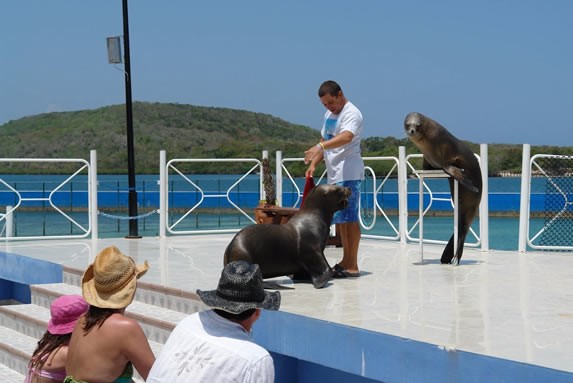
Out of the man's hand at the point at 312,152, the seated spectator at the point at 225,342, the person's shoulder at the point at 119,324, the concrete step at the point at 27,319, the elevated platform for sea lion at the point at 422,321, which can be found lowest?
the concrete step at the point at 27,319

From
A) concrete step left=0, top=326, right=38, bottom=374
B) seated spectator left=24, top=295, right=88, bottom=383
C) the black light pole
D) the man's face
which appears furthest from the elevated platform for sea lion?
the black light pole

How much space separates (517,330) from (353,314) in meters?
1.05

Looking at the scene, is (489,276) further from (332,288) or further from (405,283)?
(332,288)

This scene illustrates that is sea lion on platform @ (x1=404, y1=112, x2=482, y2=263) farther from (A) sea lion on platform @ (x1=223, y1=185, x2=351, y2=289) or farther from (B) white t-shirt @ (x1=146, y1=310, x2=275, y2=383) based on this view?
(B) white t-shirt @ (x1=146, y1=310, x2=275, y2=383)

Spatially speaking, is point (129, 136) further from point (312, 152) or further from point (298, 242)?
point (298, 242)

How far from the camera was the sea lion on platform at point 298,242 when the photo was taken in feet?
21.9

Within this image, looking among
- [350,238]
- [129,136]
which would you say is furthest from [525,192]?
[129,136]

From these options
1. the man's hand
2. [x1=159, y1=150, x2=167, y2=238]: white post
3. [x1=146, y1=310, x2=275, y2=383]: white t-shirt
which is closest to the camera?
[x1=146, y1=310, x2=275, y2=383]: white t-shirt

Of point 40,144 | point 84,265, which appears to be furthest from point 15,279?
point 40,144

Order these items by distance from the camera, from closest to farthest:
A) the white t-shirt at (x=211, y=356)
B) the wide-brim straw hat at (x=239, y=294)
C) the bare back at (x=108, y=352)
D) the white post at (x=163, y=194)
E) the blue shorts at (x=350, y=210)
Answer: the white t-shirt at (x=211, y=356), the wide-brim straw hat at (x=239, y=294), the bare back at (x=108, y=352), the blue shorts at (x=350, y=210), the white post at (x=163, y=194)

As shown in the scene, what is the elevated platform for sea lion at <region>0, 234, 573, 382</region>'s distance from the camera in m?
4.65

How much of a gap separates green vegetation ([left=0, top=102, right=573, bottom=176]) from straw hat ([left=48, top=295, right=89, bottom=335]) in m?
76.9

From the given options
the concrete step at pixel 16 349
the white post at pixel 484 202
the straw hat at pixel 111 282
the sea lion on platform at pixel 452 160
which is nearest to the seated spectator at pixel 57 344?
the straw hat at pixel 111 282

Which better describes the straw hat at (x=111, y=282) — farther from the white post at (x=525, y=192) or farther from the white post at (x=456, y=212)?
the white post at (x=525, y=192)
